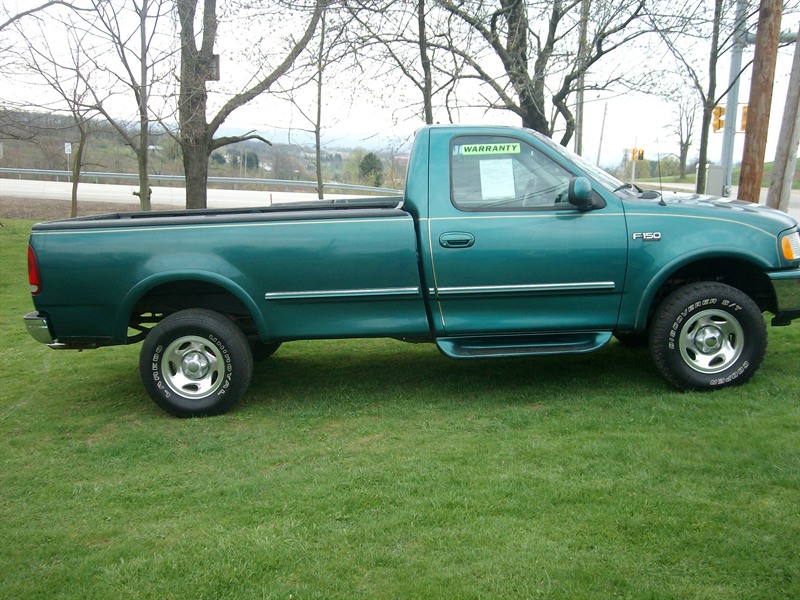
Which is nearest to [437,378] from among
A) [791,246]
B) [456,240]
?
[456,240]

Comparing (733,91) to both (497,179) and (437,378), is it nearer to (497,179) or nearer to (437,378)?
(497,179)

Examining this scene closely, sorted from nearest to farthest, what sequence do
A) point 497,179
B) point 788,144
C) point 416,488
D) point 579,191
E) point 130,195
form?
point 416,488 → point 579,191 → point 497,179 → point 788,144 → point 130,195

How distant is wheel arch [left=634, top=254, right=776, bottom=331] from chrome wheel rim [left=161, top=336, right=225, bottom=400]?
3096 mm

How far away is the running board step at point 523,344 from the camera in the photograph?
5.52m

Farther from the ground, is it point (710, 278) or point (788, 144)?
point (788, 144)

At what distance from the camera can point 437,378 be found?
6328 millimetres

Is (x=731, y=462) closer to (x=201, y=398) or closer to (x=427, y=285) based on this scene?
(x=427, y=285)

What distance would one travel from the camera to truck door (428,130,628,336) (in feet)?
18.0

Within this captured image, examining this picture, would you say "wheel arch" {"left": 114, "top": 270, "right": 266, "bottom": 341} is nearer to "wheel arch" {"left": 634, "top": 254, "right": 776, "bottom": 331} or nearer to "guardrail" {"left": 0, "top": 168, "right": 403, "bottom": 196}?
"wheel arch" {"left": 634, "top": 254, "right": 776, "bottom": 331}

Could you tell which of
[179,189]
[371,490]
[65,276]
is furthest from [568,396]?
[179,189]

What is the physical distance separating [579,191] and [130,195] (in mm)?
28081

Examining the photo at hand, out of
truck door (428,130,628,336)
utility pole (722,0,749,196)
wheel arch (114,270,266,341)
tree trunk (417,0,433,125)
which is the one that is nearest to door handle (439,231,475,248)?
truck door (428,130,628,336)

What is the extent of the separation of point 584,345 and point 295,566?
299 cm

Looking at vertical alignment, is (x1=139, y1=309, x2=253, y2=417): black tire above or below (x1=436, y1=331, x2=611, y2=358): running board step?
below
